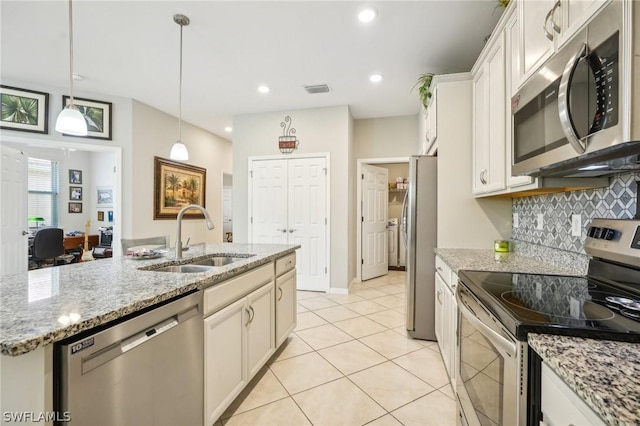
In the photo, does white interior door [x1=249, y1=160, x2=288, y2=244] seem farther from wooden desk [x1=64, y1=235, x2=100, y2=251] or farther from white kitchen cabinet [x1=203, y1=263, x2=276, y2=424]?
wooden desk [x1=64, y1=235, x2=100, y2=251]

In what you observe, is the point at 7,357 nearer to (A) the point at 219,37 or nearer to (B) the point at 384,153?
(A) the point at 219,37

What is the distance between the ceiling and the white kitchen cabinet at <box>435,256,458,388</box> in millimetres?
2069

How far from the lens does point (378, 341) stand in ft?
8.57

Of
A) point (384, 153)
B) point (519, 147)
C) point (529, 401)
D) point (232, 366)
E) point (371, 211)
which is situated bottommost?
point (232, 366)

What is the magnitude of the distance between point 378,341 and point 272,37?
3.00 metres

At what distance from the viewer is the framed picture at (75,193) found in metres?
6.94

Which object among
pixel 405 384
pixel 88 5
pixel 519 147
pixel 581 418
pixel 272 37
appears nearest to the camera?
pixel 581 418

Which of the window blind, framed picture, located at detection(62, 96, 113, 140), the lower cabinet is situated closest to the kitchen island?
the lower cabinet

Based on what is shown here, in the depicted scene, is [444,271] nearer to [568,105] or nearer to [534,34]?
[568,105]

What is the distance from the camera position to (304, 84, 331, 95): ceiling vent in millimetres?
3602

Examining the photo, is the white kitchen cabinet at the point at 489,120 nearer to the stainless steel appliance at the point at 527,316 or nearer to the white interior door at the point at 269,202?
the stainless steel appliance at the point at 527,316

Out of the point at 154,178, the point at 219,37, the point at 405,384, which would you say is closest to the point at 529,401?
the point at 405,384

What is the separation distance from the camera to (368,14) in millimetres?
2279

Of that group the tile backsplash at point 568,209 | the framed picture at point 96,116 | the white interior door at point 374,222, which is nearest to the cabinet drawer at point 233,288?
the tile backsplash at point 568,209
